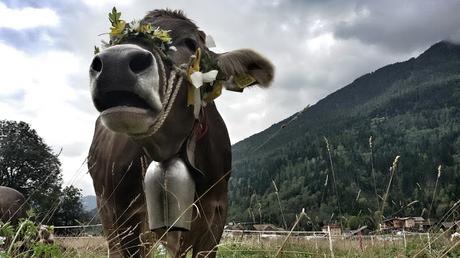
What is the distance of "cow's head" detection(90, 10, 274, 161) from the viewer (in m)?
3.05

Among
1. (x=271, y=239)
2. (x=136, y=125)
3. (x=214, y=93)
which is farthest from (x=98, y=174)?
(x=271, y=239)

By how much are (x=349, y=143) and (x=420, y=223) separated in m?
149

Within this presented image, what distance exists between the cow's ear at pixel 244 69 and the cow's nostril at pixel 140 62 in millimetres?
1365

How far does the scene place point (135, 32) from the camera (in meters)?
3.67

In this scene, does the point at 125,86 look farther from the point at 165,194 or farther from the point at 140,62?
the point at 165,194

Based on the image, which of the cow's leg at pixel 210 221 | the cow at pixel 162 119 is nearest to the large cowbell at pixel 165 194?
the cow at pixel 162 119

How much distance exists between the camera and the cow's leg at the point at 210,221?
15.6 feet

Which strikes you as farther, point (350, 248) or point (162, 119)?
point (350, 248)

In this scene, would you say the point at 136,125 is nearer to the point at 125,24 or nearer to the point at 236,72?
the point at 125,24

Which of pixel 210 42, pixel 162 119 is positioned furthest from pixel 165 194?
pixel 210 42

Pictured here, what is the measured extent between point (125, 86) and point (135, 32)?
30.5 inches

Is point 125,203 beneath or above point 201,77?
beneath

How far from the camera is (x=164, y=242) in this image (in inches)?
167

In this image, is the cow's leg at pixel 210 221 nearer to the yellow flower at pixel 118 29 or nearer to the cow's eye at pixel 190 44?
the cow's eye at pixel 190 44
